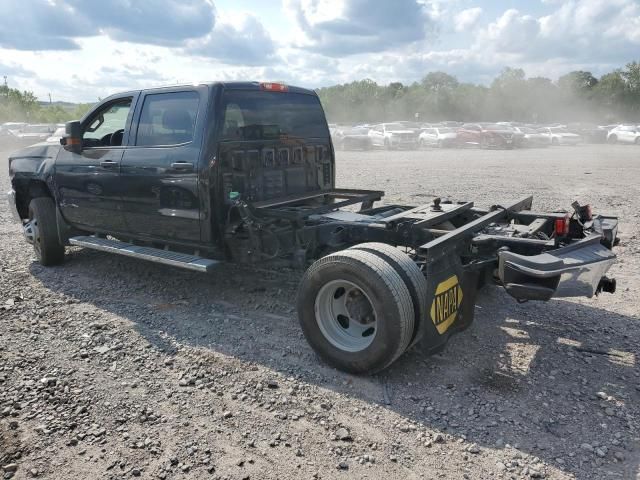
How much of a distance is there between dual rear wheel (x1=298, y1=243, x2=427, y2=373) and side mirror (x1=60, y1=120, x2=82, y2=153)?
342 cm

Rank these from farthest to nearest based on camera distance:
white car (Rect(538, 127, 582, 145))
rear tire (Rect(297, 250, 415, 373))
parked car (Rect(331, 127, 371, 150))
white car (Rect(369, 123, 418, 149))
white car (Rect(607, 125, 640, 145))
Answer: white car (Rect(538, 127, 582, 145)), white car (Rect(607, 125, 640, 145)), white car (Rect(369, 123, 418, 149)), parked car (Rect(331, 127, 371, 150)), rear tire (Rect(297, 250, 415, 373))

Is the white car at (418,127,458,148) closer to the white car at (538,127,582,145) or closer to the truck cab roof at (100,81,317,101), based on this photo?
the white car at (538,127,582,145)

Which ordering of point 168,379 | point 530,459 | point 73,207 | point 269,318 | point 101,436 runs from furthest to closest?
1. point 73,207
2. point 269,318
3. point 168,379
4. point 101,436
5. point 530,459

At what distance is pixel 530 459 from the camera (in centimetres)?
299

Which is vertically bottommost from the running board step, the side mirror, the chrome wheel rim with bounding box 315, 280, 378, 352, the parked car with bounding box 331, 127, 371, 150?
the chrome wheel rim with bounding box 315, 280, 378, 352

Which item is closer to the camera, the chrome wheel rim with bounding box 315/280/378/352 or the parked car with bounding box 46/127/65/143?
the chrome wheel rim with bounding box 315/280/378/352

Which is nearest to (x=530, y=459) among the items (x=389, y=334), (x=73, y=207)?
(x=389, y=334)

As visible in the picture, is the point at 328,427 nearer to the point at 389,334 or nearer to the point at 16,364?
the point at 389,334

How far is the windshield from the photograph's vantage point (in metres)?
5.07

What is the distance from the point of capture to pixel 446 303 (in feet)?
12.5

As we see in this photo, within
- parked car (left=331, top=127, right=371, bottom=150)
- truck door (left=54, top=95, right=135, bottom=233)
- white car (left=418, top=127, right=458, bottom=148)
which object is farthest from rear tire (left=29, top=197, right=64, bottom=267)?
white car (left=418, top=127, right=458, bottom=148)

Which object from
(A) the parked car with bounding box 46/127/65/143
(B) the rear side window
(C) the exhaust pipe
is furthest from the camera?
(A) the parked car with bounding box 46/127/65/143

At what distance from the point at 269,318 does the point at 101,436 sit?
2013 mm

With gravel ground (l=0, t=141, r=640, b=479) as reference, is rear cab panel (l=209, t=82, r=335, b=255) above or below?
above
